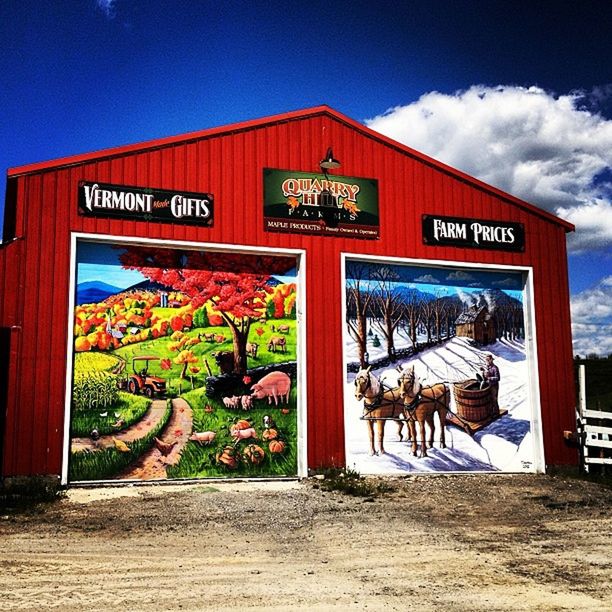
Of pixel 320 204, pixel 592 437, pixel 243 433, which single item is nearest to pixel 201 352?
pixel 243 433

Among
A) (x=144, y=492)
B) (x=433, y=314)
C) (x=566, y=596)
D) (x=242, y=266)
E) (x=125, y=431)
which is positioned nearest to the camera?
(x=566, y=596)

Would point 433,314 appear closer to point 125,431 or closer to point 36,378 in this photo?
point 125,431

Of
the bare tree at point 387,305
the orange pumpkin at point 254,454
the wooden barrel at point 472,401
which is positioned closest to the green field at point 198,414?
the orange pumpkin at point 254,454

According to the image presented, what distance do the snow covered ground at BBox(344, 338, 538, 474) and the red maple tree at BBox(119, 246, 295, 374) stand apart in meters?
1.82

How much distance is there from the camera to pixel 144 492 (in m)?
10.1

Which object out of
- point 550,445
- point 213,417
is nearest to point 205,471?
point 213,417

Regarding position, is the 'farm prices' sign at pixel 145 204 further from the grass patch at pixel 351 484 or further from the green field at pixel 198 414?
the grass patch at pixel 351 484

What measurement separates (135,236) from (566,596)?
8.09 metres

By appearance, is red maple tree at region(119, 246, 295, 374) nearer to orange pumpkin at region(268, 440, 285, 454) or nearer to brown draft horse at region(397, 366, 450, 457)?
orange pumpkin at region(268, 440, 285, 454)

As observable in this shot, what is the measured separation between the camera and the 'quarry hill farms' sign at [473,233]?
515 inches

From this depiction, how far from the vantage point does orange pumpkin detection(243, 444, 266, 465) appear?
454 inches

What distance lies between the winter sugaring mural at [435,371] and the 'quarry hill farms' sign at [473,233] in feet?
1.70

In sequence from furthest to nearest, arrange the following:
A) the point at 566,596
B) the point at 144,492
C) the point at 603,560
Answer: the point at 144,492 → the point at 603,560 → the point at 566,596

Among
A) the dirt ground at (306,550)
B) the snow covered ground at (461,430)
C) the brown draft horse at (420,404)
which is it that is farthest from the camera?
the brown draft horse at (420,404)
